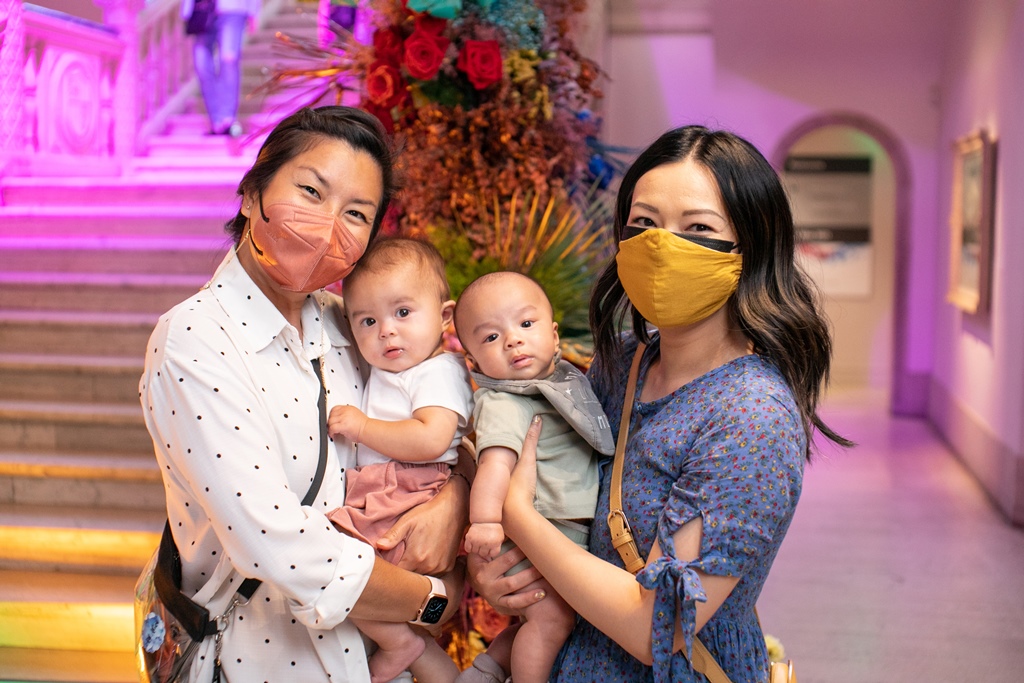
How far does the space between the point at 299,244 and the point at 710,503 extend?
763mm

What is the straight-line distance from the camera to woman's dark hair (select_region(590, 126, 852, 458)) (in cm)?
156

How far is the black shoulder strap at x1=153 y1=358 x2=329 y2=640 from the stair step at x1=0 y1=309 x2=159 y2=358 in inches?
127

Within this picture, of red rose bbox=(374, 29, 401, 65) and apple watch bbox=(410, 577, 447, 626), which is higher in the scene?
red rose bbox=(374, 29, 401, 65)

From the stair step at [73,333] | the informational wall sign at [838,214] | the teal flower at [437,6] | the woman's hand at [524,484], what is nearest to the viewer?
the woman's hand at [524,484]

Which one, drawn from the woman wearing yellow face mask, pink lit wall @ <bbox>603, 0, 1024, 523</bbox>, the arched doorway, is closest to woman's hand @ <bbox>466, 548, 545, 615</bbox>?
the woman wearing yellow face mask

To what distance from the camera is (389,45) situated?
3268 mm

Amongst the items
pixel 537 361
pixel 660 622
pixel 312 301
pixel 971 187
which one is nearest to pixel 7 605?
pixel 312 301

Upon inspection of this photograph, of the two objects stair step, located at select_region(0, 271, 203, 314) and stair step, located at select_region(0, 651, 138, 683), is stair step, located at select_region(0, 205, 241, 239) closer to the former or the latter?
stair step, located at select_region(0, 271, 203, 314)

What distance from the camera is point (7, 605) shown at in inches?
133

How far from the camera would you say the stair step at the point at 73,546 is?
3.69 metres

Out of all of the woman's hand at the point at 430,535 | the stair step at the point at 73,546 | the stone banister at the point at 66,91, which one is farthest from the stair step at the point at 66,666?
the woman's hand at the point at 430,535

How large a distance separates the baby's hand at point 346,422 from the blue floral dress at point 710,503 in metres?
0.44

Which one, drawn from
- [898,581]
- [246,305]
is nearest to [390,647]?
[246,305]

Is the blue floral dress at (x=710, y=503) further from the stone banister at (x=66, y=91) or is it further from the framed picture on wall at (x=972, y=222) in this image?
the framed picture on wall at (x=972, y=222)
